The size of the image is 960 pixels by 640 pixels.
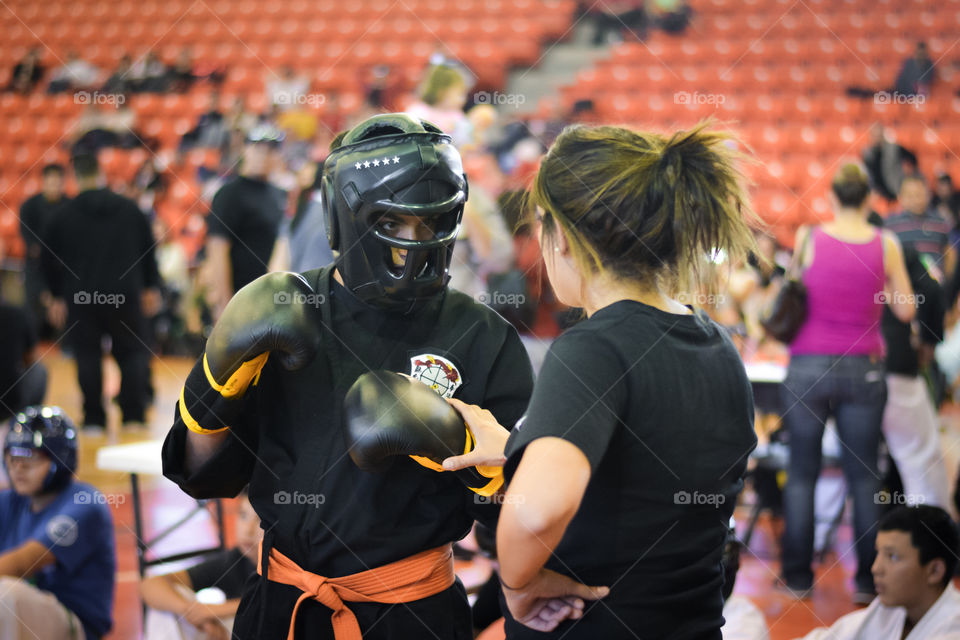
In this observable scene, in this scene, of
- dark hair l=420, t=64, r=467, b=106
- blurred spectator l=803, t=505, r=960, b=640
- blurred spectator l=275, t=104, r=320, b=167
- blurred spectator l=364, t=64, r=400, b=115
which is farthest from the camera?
blurred spectator l=364, t=64, r=400, b=115

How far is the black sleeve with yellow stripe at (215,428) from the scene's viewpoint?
147cm

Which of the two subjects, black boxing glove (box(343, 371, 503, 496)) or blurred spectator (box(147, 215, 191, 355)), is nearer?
black boxing glove (box(343, 371, 503, 496))

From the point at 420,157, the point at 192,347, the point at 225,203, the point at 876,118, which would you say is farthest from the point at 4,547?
the point at 876,118

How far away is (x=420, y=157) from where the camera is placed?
1504 mm

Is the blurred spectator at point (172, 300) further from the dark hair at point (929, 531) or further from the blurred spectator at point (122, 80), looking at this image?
the dark hair at point (929, 531)

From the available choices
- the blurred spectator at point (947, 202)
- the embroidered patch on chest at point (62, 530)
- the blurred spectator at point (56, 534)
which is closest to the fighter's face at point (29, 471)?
the blurred spectator at point (56, 534)

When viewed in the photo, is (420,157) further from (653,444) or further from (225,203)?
(225,203)

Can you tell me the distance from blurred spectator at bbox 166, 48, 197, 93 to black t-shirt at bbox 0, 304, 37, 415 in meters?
7.93

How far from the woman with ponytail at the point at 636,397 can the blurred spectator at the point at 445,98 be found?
2.64m

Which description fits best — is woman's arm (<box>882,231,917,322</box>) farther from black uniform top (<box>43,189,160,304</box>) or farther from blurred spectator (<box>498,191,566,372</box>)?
black uniform top (<box>43,189,160,304</box>)

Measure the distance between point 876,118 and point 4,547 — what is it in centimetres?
935

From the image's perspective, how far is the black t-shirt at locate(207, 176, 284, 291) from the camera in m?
4.25

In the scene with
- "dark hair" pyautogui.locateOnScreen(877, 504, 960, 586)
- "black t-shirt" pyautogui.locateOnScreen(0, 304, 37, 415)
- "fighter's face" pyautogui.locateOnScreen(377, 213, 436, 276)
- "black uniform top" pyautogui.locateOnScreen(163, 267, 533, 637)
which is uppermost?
"fighter's face" pyautogui.locateOnScreen(377, 213, 436, 276)

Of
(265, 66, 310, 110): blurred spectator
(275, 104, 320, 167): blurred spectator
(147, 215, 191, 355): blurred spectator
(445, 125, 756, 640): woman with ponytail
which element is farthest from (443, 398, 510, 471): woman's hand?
(265, 66, 310, 110): blurred spectator
